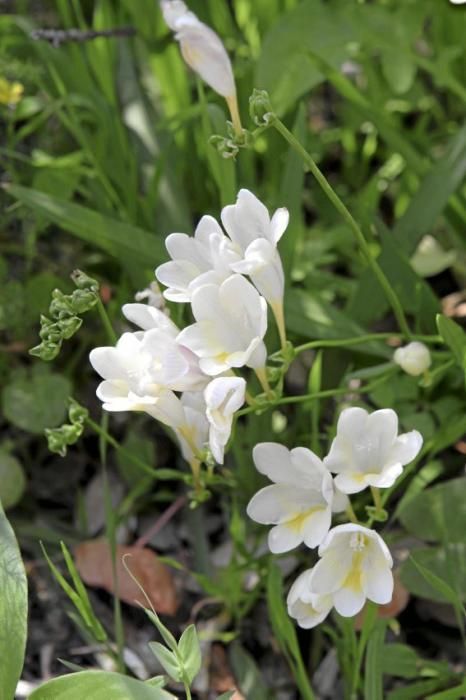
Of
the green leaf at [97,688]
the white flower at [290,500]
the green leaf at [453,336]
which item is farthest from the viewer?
the green leaf at [453,336]

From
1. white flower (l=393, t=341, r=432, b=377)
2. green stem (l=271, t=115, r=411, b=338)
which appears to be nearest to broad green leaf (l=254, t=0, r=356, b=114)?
green stem (l=271, t=115, r=411, b=338)

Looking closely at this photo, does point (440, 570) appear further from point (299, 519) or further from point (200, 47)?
point (200, 47)

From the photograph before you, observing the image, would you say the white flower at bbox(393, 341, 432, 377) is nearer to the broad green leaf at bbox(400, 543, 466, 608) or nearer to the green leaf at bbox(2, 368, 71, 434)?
the broad green leaf at bbox(400, 543, 466, 608)

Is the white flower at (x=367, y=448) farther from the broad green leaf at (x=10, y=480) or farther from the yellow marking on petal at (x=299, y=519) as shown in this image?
the broad green leaf at (x=10, y=480)

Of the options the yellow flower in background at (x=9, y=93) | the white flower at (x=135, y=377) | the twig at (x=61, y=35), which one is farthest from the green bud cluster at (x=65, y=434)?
the yellow flower in background at (x=9, y=93)

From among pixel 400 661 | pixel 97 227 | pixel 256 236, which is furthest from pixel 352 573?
pixel 97 227
